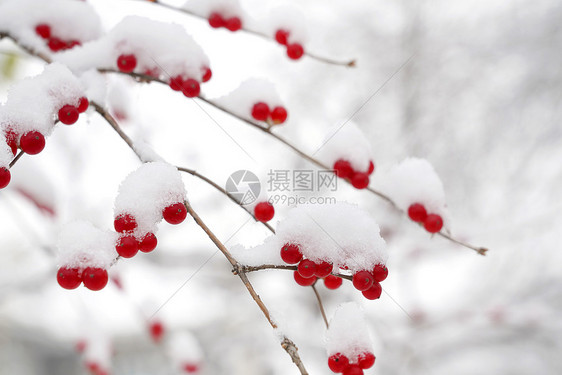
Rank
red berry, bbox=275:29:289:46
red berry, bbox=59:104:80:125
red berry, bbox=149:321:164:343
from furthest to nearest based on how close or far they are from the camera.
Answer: red berry, bbox=149:321:164:343
red berry, bbox=275:29:289:46
red berry, bbox=59:104:80:125

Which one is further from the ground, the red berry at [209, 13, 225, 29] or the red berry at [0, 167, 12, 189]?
the red berry at [209, 13, 225, 29]

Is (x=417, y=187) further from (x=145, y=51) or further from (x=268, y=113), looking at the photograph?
(x=145, y=51)

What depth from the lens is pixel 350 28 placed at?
4.02 m

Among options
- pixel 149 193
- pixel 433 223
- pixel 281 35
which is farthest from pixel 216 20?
pixel 433 223

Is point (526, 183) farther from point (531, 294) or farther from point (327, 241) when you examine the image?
point (327, 241)

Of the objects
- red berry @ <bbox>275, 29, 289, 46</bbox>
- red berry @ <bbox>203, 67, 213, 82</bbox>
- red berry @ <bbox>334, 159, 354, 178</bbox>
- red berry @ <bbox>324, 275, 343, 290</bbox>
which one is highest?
red berry @ <bbox>275, 29, 289, 46</bbox>

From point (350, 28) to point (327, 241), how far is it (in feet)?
12.5

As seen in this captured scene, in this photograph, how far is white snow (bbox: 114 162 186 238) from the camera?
589 mm

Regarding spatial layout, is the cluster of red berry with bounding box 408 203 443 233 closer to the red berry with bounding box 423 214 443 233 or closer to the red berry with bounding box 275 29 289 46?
the red berry with bounding box 423 214 443 233

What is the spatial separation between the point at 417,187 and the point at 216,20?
24.6 inches

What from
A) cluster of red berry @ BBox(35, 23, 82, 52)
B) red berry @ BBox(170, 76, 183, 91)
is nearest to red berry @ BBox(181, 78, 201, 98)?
red berry @ BBox(170, 76, 183, 91)

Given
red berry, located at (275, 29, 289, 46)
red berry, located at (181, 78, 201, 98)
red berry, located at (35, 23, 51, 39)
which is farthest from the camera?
red berry, located at (275, 29, 289, 46)

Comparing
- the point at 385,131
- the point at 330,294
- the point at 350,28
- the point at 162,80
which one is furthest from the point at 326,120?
the point at 162,80

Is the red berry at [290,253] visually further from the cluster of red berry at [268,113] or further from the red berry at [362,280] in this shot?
the cluster of red berry at [268,113]
